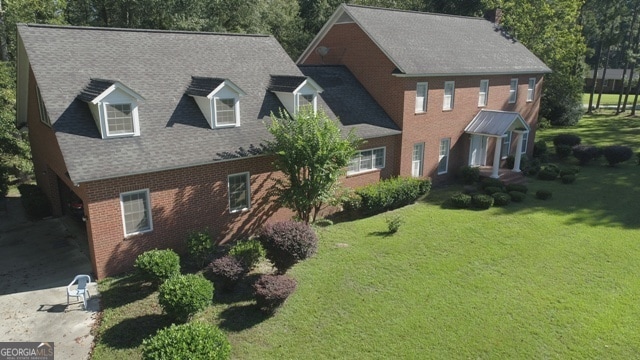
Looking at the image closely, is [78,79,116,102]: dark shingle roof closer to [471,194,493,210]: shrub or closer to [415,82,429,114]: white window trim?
[415,82,429,114]: white window trim

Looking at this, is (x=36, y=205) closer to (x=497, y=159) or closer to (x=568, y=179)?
(x=497, y=159)

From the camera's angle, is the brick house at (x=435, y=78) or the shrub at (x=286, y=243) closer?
the shrub at (x=286, y=243)

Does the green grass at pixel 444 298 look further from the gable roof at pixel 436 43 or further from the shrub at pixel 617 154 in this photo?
the shrub at pixel 617 154

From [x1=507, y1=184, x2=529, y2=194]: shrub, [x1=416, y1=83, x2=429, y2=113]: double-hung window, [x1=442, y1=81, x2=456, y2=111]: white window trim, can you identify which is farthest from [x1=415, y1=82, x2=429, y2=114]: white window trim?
[x1=507, y1=184, x2=529, y2=194]: shrub

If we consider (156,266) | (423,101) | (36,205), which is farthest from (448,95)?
(36,205)

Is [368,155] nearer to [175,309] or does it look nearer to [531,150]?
[175,309]

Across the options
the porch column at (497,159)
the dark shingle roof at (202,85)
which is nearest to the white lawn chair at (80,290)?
the dark shingle roof at (202,85)
